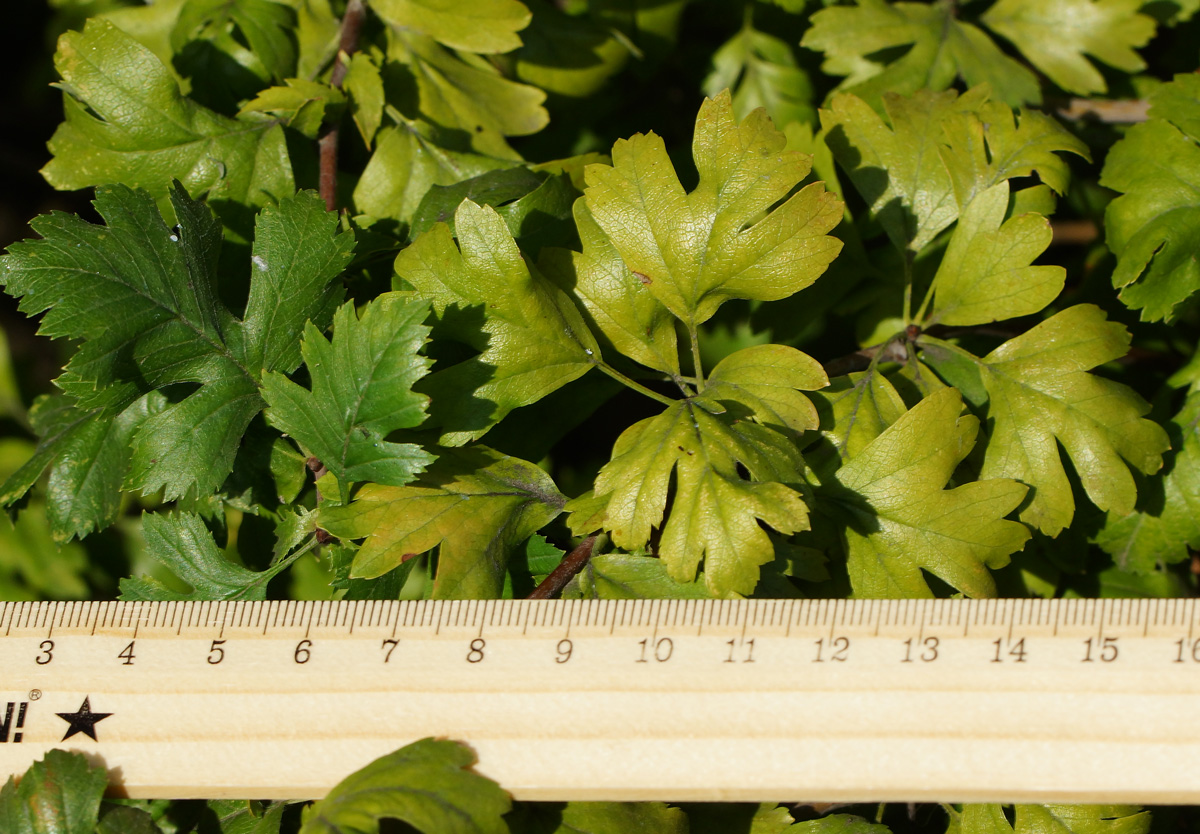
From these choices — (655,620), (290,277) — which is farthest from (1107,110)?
(290,277)

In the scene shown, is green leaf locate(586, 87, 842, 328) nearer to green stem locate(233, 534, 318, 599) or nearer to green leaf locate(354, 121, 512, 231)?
green leaf locate(354, 121, 512, 231)

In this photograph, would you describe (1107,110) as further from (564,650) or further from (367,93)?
(564,650)

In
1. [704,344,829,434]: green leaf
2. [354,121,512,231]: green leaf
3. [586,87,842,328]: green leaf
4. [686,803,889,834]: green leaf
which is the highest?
[586,87,842,328]: green leaf

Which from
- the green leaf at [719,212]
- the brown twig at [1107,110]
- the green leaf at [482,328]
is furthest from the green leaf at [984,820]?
the brown twig at [1107,110]

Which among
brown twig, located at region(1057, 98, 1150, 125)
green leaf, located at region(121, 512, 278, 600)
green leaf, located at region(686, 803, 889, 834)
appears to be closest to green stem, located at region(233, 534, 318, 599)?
green leaf, located at region(121, 512, 278, 600)

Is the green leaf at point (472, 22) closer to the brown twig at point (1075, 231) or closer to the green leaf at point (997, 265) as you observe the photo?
the green leaf at point (997, 265)

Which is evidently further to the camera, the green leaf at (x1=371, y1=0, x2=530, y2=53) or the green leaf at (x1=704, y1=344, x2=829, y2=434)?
the green leaf at (x1=371, y1=0, x2=530, y2=53)
